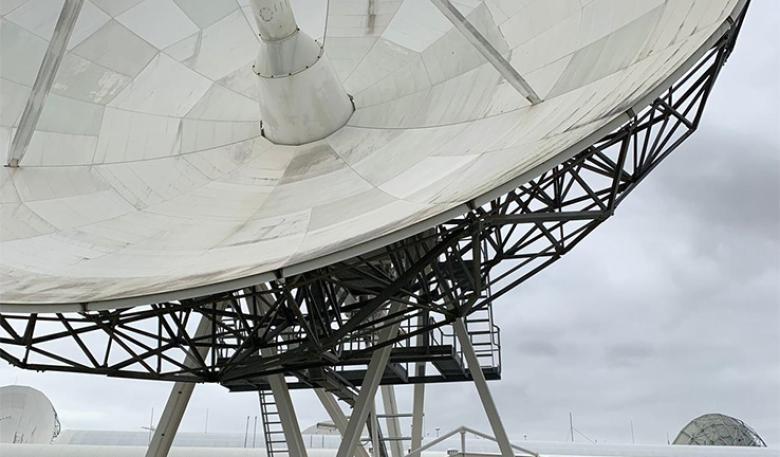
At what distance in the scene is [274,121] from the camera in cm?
1366

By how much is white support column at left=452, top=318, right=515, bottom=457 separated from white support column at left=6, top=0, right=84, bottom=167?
43.6 ft

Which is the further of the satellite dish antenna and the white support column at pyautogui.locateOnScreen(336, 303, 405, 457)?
the white support column at pyautogui.locateOnScreen(336, 303, 405, 457)

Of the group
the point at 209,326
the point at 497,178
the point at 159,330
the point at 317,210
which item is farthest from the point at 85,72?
the point at 209,326

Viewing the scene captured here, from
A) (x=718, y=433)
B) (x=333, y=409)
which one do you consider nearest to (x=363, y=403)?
(x=333, y=409)

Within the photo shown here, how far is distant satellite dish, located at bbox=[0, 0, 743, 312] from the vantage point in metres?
11.7

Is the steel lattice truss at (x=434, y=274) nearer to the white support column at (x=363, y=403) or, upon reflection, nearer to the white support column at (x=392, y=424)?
the white support column at (x=363, y=403)

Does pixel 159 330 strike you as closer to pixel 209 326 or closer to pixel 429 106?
pixel 209 326

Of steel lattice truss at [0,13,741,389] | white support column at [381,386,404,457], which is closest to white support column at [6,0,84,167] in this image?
steel lattice truss at [0,13,741,389]

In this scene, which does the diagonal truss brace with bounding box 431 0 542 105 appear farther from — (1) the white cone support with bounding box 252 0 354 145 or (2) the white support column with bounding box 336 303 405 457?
(2) the white support column with bounding box 336 303 405 457

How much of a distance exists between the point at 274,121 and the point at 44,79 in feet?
11.4

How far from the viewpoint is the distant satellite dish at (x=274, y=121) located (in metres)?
11.7

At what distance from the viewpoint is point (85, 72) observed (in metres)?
13.8

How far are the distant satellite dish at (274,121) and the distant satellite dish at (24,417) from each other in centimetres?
3814

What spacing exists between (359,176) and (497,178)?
244cm
